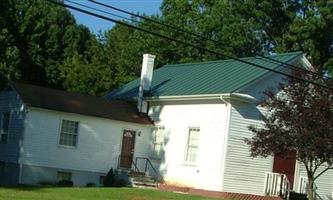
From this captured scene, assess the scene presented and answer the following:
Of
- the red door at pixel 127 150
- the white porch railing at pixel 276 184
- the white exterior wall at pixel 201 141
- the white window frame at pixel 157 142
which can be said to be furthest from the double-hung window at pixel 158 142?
the white porch railing at pixel 276 184

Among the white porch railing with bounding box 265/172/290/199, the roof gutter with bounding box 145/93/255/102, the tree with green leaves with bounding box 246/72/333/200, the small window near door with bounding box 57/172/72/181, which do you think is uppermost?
the roof gutter with bounding box 145/93/255/102

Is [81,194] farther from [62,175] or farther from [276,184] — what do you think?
[276,184]

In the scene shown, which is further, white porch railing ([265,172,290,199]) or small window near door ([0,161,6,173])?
small window near door ([0,161,6,173])

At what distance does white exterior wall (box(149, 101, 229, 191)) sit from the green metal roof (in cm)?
79

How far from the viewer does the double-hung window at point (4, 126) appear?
32.8 m

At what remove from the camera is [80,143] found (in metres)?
31.9

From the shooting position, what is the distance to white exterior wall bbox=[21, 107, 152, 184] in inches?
1206

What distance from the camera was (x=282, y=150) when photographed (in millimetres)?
25406

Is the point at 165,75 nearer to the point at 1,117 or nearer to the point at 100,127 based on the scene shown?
the point at 100,127

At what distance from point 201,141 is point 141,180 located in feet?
12.1

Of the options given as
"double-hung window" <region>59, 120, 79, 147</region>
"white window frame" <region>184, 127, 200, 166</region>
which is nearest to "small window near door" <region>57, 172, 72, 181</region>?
"double-hung window" <region>59, 120, 79, 147</region>

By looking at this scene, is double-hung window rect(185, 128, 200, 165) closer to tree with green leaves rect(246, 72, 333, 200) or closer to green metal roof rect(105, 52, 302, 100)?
green metal roof rect(105, 52, 302, 100)

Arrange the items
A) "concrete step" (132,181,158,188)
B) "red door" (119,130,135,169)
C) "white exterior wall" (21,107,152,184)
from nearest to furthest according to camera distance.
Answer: "white exterior wall" (21,107,152,184) → "concrete step" (132,181,158,188) → "red door" (119,130,135,169)

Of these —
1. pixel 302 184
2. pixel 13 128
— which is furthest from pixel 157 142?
pixel 302 184
